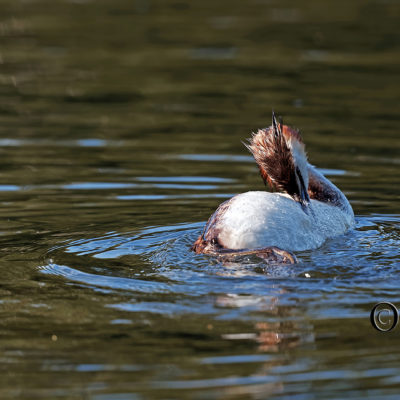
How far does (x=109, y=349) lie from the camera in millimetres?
5133

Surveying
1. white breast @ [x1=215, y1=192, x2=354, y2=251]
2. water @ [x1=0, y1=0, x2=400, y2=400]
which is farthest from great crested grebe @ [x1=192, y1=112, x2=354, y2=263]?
water @ [x1=0, y1=0, x2=400, y2=400]

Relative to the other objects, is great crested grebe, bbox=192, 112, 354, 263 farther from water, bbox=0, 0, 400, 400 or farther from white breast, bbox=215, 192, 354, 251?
water, bbox=0, 0, 400, 400

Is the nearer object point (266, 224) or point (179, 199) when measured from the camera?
point (266, 224)

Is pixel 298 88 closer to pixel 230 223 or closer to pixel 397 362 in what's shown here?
pixel 230 223

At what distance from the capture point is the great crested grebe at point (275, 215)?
251 inches

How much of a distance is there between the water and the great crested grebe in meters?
0.14

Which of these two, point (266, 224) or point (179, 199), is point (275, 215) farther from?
point (179, 199)

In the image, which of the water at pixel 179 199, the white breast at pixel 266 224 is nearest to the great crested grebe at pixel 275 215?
the white breast at pixel 266 224

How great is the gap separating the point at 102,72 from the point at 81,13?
5570mm

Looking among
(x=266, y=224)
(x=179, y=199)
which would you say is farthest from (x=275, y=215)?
(x=179, y=199)

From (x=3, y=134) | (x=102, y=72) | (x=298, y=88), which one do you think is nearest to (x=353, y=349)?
(x=3, y=134)

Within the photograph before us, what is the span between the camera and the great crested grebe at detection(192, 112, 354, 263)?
638 cm

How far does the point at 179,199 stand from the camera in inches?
359

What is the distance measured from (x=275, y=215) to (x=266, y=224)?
0.41 ft
